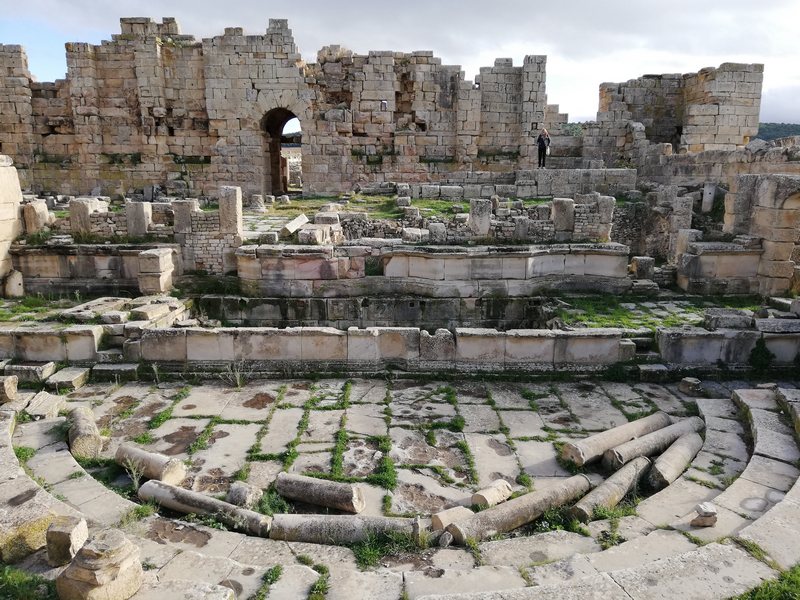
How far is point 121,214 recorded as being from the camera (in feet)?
39.4

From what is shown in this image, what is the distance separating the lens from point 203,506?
5.30 meters

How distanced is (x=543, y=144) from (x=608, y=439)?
12.6 m

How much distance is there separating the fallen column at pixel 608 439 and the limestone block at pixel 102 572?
169 inches

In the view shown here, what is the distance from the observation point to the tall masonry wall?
17562mm

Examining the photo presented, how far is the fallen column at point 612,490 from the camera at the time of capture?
5.26 m

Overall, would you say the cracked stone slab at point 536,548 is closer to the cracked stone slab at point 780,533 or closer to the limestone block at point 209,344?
the cracked stone slab at point 780,533

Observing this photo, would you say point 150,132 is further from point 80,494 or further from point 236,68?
point 80,494

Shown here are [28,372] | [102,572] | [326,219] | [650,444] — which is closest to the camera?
[102,572]

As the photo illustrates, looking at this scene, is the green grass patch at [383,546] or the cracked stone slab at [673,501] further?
the cracked stone slab at [673,501]

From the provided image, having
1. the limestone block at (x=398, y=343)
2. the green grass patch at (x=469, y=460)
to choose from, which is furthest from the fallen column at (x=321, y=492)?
the limestone block at (x=398, y=343)

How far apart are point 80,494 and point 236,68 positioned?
15086 millimetres

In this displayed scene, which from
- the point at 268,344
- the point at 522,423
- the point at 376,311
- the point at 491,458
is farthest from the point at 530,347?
the point at 268,344

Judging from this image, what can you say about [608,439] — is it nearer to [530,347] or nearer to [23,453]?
[530,347]

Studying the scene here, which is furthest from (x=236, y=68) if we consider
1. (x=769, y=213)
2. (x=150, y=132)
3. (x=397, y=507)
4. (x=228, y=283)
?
(x=397, y=507)
